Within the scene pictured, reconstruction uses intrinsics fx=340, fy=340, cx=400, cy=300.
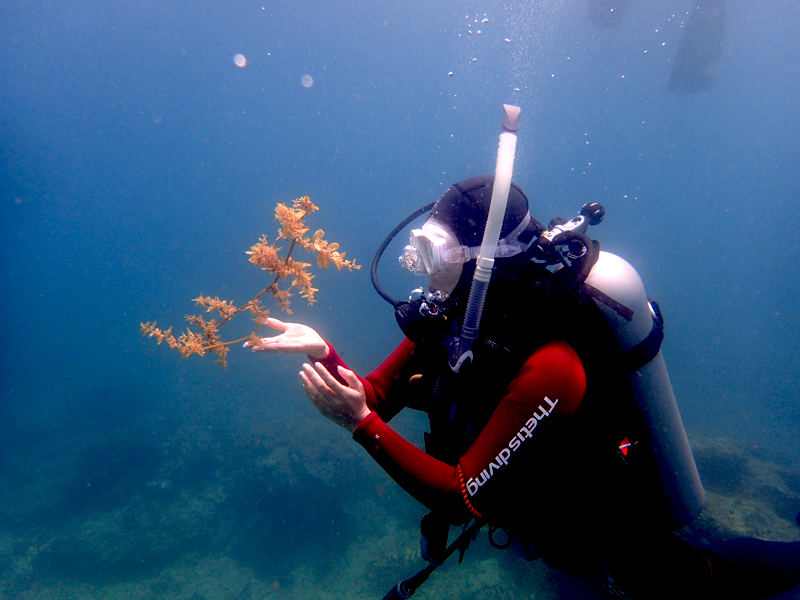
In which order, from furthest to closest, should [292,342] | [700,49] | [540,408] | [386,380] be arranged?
[700,49], [386,380], [292,342], [540,408]

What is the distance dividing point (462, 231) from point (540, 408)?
1.03 metres

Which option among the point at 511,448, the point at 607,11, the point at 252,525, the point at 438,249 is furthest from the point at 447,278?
the point at 607,11

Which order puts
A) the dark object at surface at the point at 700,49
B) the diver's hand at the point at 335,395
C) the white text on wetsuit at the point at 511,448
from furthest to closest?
the dark object at surface at the point at 700,49
the diver's hand at the point at 335,395
the white text on wetsuit at the point at 511,448

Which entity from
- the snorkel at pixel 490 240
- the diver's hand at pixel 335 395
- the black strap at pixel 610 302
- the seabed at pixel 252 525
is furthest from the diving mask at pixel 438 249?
the seabed at pixel 252 525

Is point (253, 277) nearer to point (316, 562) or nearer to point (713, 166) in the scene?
point (316, 562)

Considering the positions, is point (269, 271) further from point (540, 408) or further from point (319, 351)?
point (540, 408)

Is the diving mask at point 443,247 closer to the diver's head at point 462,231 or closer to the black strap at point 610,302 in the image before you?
the diver's head at point 462,231

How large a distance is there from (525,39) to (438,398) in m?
70.4

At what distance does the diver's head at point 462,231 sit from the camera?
1.94m

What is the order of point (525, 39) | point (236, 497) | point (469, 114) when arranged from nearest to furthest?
1. point (236, 497)
2. point (525, 39)
3. point (469, 114)

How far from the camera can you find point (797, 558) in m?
2.92

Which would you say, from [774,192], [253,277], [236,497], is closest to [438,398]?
[236,497]

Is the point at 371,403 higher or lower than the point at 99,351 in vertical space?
higher

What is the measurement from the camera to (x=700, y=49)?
20.2 meters
